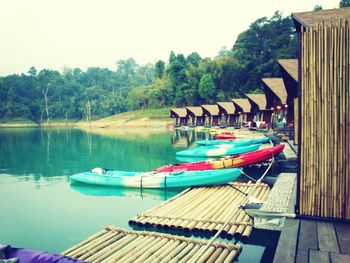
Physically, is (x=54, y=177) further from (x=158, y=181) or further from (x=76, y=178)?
(x=158, y=181)

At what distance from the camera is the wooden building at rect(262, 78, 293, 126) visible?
1039 inches

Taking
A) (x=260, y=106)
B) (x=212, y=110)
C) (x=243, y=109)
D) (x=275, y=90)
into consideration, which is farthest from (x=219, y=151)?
(x=212, y=110)

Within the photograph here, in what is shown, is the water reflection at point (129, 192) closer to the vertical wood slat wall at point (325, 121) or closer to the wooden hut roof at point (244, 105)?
the vertical wood slat wall at point (325, 121)

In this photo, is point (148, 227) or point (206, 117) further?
point (206, 117)

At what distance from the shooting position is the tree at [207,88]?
253 ft

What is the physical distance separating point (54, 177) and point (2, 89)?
3881 inches

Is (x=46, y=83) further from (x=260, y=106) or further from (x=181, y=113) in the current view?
(x=260, y=106)

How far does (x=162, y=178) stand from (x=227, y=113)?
3898 cm

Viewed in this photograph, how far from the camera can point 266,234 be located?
23.8 feet

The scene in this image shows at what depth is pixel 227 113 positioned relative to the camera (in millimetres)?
52344

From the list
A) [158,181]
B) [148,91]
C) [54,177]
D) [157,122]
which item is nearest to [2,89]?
[148,91]

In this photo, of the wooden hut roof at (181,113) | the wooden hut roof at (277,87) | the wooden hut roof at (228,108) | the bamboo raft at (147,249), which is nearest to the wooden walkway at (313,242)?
the bamboo raft at (147,249)

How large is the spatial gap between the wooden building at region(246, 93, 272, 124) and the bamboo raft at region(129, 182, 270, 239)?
27.5 meters

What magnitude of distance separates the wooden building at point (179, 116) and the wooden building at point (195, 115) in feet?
4.74
